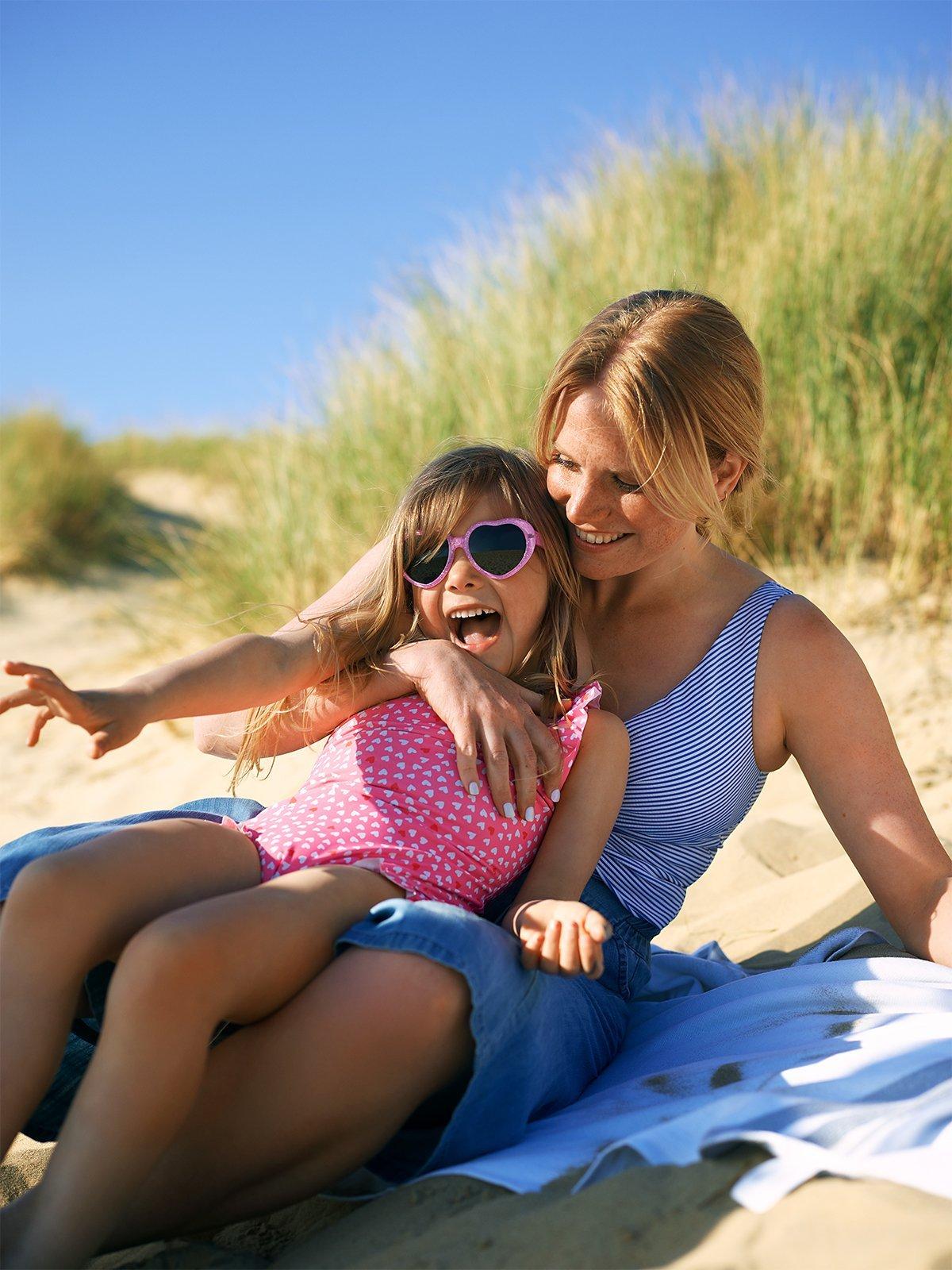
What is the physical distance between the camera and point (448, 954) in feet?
5.41

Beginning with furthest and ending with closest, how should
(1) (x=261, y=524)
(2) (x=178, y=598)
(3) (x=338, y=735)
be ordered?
(2) (x=178, y=598)
(1) (x=261, y=524)
(3) (x=338, y=735)

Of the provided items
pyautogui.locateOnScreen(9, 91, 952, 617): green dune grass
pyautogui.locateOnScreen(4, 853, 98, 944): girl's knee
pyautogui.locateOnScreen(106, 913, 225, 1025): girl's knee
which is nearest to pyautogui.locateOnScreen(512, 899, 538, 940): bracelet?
pyautogui.locateOnScreen(106, 913, 225, 1025): girl's knee

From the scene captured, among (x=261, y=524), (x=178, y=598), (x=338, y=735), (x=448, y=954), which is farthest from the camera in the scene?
(x=178, y=598)

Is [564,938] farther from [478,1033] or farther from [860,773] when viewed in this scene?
[860,773]

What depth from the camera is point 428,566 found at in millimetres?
2301

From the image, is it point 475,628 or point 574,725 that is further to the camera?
point 475,628

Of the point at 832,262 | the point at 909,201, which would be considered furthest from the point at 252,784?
the point at 909,201

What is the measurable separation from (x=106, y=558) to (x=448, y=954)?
27.6 feet

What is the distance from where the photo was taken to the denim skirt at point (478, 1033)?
167 centimetres

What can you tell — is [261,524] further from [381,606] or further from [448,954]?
[448,954]

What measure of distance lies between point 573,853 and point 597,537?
2.17 ft

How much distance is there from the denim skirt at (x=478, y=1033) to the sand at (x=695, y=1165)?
4.7 inches

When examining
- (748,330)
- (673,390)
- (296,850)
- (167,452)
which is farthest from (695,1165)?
(167,452)

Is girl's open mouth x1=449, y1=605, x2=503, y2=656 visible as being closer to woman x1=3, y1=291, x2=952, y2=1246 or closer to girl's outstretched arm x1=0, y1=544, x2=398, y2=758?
woman x1=3, y1=291, x2=952, y2=1246
